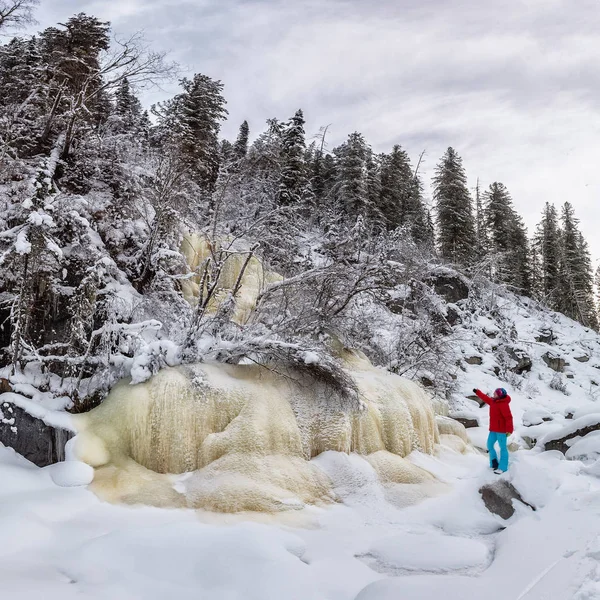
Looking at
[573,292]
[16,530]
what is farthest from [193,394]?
[573,292]

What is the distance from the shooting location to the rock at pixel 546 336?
22578 mm

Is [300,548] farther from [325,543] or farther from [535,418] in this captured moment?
[535,418]

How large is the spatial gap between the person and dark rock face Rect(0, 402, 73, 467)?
20.7 feet

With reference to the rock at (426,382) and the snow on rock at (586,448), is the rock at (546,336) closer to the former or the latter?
the rock at (426,382)

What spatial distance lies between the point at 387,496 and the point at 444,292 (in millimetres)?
17262

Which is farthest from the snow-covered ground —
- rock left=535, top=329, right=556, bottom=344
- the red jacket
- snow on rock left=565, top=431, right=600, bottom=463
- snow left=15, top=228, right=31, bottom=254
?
rock left=535, top=329, right=556, bottom=344

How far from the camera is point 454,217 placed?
26625 millimetres

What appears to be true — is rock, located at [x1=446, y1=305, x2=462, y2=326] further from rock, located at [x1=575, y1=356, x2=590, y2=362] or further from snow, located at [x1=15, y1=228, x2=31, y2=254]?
snow, located at [x1=15, y1=228, x2=31, y2=254]

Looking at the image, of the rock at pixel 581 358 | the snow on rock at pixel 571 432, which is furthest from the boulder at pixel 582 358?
the snow on rock at pixel 571 432

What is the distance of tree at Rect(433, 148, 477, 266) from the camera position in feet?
86.5

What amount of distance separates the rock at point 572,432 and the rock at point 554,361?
44.2 feet

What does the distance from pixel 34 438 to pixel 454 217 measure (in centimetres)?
2572

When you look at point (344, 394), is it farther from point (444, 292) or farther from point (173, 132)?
point (444, 292)

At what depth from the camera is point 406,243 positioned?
12547mm
